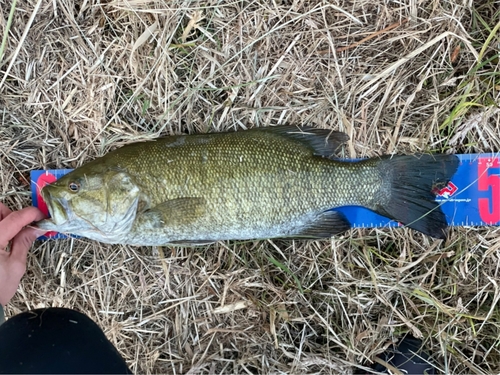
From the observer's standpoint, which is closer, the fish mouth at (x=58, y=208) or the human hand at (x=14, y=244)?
the fish mouth at (x=58, y=208)

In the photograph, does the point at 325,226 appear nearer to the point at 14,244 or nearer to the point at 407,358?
the point at 407,358

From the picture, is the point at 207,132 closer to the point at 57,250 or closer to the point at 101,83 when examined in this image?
the point at 101,83

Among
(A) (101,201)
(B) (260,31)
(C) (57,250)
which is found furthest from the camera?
(C) (57,250)

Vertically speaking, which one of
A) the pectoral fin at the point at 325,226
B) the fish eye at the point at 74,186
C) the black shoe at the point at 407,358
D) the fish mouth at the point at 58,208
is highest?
the fish eye at the point at 74,186

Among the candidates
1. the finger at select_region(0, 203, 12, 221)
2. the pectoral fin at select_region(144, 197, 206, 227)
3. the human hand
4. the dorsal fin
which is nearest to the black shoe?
the dorsal fin

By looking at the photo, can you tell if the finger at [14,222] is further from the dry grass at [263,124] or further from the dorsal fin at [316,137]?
the dorsal fin at [316,137]

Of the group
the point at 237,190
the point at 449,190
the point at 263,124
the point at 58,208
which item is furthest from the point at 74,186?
the point at 449,190

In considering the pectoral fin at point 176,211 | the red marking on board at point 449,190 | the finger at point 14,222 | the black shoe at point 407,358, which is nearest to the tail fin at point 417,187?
the red marking on board at point 449,190

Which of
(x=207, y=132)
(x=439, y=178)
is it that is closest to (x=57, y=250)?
(x=207, y=132)
